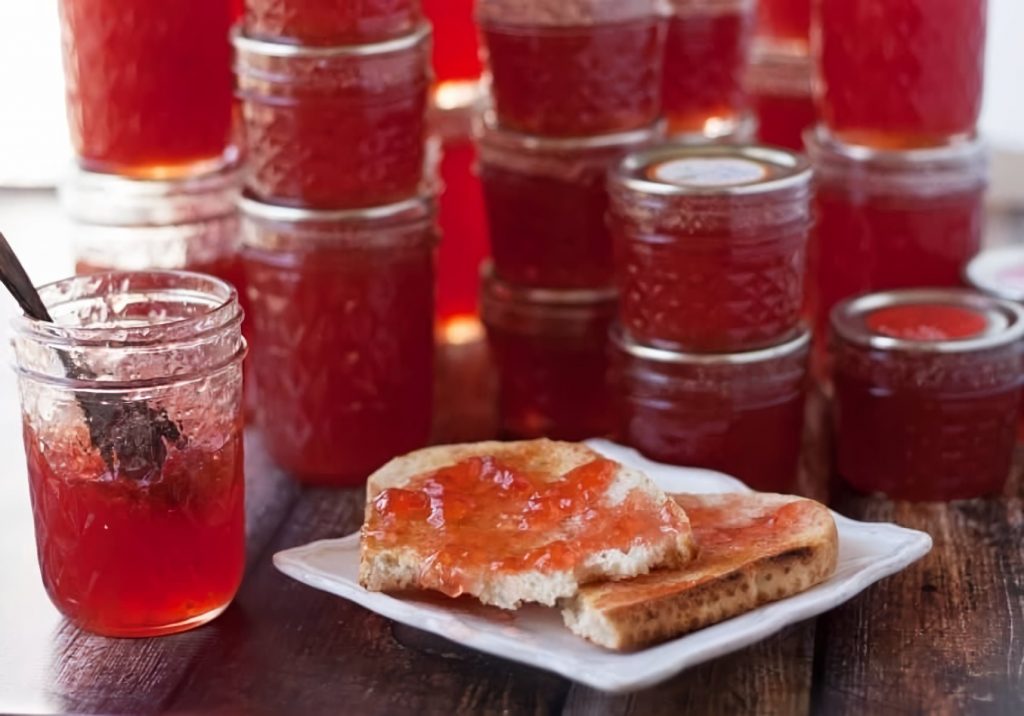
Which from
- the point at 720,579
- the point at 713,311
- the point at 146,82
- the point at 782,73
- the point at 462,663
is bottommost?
the point at 462,663

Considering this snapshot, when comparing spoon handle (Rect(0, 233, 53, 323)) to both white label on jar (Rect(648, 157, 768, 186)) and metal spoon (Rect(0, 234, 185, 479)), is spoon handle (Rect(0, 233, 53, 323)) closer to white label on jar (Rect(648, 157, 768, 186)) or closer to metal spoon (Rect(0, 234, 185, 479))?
metal spoon (Rect(0, 234, 185, 479))

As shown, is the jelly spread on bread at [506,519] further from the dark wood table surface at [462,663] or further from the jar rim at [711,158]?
the jar rim at [711,158]

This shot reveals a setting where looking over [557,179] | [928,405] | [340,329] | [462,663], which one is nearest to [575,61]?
[557,179]

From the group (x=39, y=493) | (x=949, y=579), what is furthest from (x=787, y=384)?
(x=39, y=493)

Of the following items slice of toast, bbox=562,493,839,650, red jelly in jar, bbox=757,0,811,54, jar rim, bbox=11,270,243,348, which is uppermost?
red jelly in jar, bbox=757,0,811,54

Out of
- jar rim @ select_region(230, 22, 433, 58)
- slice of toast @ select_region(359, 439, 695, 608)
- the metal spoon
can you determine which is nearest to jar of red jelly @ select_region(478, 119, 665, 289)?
jar rim @ select_region(230, 22, 433, 58)

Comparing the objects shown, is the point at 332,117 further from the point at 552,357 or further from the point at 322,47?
the point at 552,357

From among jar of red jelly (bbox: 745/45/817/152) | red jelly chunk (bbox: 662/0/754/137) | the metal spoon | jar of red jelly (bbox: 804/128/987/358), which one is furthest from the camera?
jar of red jelly (bbox: 745/45/817/152)
